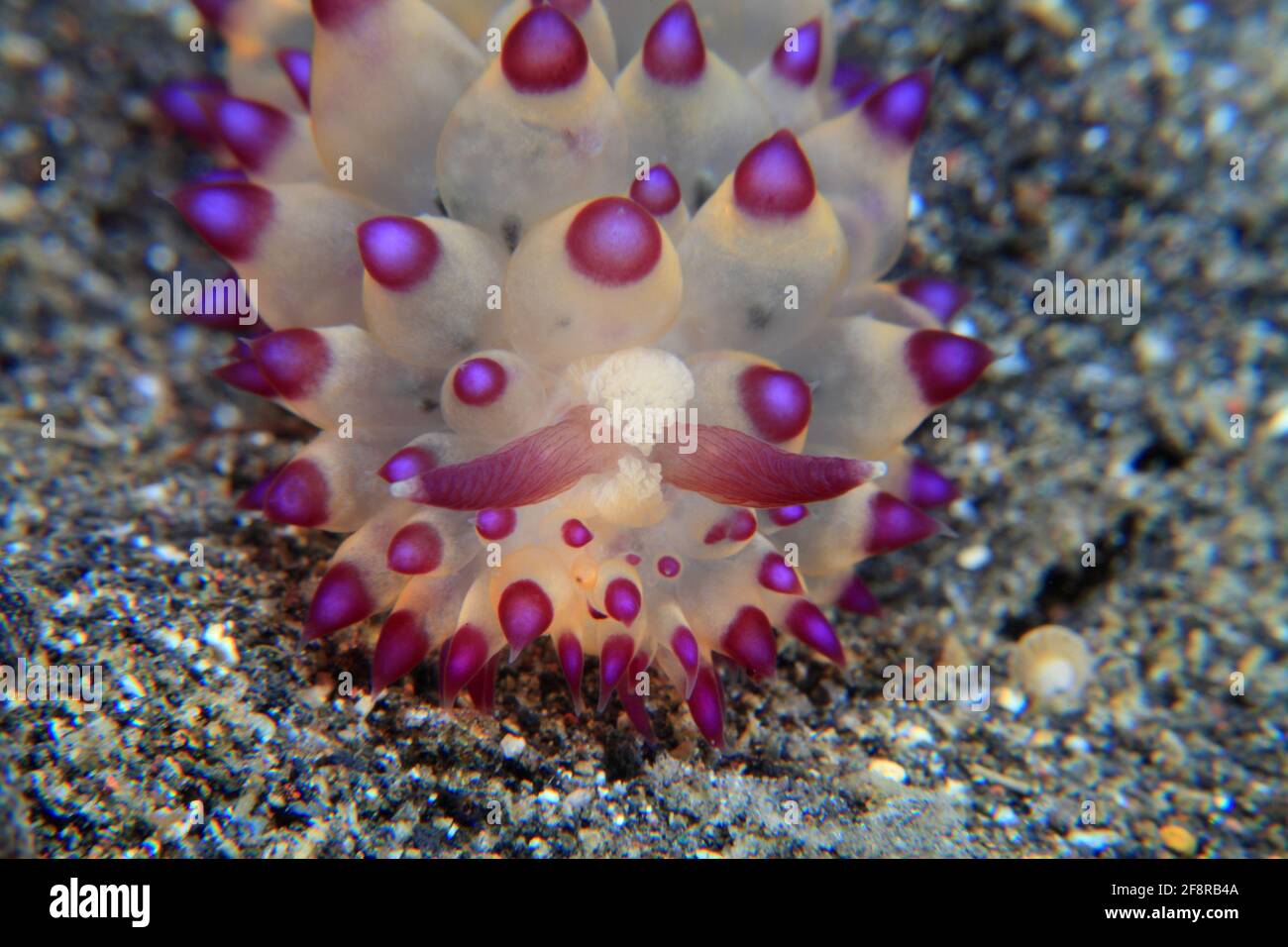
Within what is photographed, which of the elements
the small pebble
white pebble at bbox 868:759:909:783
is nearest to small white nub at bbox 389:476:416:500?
white pebble at bbox 868:759:909:783

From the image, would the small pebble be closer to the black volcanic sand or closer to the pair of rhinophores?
the black volcanic sand

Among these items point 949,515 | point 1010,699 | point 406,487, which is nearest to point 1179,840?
point 1010,699

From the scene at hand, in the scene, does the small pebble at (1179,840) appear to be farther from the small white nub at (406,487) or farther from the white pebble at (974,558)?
the small white nub at (406,487)

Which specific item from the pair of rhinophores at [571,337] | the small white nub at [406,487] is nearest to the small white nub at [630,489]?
the pair of rhinophores at [571,337]

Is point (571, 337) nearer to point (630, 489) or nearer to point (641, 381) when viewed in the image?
point (641, 381)
